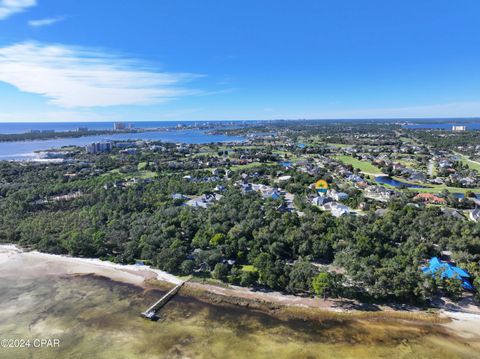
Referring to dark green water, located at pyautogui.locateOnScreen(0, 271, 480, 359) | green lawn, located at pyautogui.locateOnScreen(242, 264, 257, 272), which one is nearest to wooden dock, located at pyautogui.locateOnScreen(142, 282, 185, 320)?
dark green water, located at pyautogui.locateOnScreen(0, 271, 480, 359)

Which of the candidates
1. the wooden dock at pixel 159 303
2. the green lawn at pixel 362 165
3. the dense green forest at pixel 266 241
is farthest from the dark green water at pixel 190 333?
the green lawn at pixel 362 165

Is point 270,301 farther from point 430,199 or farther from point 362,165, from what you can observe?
point 362,165

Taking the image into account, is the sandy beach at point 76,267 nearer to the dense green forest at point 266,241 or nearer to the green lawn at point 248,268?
the dense green forest at point 266,241

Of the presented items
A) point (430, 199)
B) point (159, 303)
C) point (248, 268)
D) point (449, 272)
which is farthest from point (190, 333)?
point (430, 199)

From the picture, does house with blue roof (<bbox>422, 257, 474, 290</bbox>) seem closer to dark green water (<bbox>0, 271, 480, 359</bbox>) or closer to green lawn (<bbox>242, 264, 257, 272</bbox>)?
dark green water (<bbox>0, 271, 480, 359</bbox>)

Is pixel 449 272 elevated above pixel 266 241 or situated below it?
below
